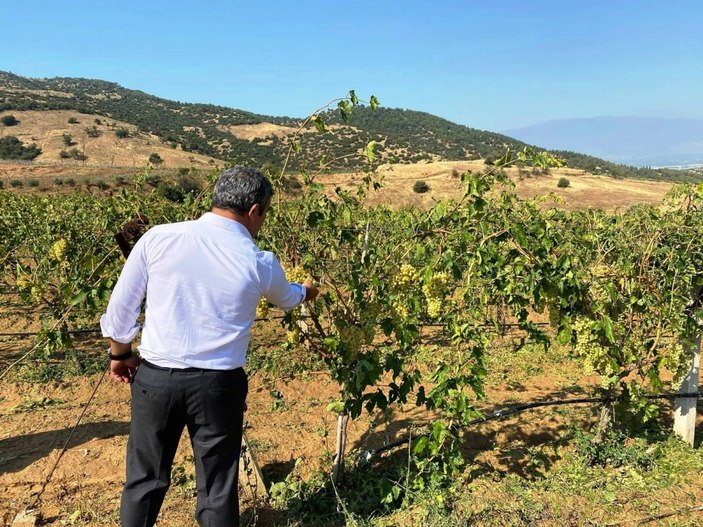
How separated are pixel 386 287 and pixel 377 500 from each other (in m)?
1.37

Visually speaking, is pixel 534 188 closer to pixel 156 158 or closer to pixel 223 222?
pixel 156 158

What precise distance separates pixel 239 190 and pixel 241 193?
0.05ft

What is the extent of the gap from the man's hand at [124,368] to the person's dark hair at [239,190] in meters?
0.83

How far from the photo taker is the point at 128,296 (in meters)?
1.93

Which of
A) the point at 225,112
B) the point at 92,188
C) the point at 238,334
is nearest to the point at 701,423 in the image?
the point at 238,334

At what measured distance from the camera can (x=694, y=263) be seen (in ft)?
11.3

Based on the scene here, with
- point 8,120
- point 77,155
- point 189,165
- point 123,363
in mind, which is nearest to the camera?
point 123,363

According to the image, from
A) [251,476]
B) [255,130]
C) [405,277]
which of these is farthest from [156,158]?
[405,277]

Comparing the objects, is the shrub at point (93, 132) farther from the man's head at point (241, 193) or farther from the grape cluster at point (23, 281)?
the man's head at point (241, 193)

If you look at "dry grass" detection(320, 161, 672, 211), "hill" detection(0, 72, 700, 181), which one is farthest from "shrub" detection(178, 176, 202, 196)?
"hill" detection(0, 72, 700, 181)

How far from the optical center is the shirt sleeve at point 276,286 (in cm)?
195

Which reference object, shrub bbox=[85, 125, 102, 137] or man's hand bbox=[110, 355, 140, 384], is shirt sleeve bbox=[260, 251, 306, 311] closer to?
man's hand bbox=[110, 355, 140, 384]

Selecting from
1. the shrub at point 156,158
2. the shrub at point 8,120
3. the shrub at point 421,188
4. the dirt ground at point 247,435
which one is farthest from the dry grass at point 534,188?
the shrub at point 8,120

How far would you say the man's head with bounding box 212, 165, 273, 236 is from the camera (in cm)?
193
